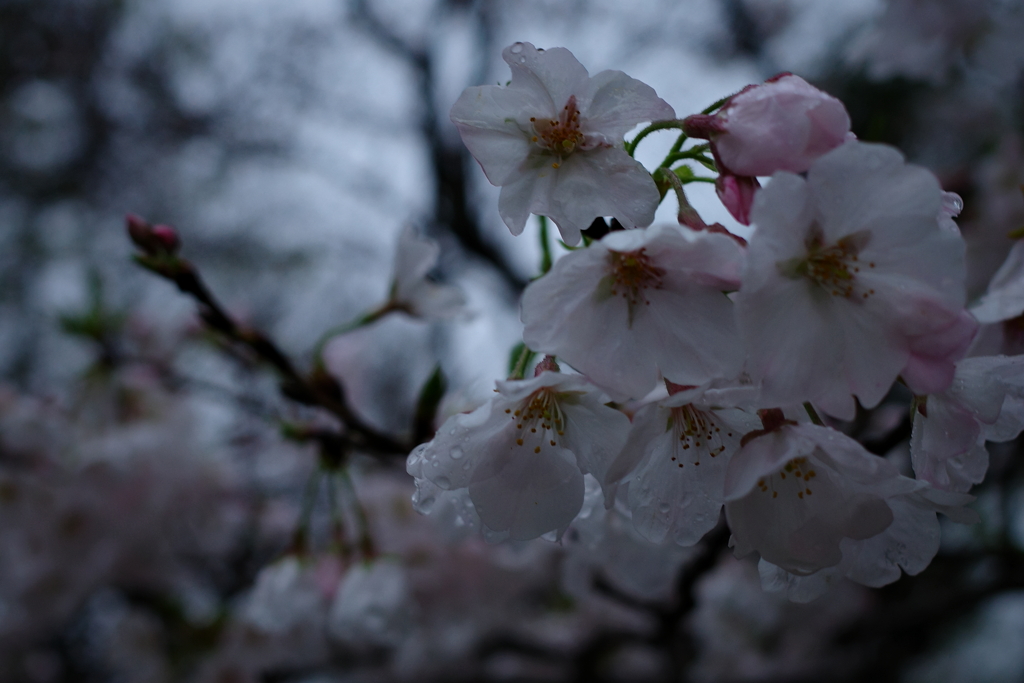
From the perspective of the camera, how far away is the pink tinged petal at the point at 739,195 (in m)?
0.64

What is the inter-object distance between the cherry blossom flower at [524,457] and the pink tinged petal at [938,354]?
29 centimetres

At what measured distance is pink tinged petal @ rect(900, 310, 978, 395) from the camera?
58 cm

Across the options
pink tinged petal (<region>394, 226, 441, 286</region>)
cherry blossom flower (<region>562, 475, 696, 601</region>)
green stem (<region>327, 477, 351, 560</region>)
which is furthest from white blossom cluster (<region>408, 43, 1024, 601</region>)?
green stem (<region>327, 477, 351, 560</region>)

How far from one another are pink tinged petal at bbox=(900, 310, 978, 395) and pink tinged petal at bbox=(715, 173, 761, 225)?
0.64 feet

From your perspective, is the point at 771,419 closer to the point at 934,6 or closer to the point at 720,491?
the point at 720,491

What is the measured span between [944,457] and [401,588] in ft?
3.88

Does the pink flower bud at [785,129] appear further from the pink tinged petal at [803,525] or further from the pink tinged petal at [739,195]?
the pink tinged petal at [803,525]

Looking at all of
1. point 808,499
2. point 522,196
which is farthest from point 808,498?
point 522,196

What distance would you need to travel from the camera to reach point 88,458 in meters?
2.27

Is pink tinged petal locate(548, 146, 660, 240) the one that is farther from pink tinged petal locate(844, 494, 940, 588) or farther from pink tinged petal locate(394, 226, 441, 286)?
pink tinged petal locate(394, 226, 441, 286)

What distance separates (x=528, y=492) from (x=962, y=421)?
466 millimetres

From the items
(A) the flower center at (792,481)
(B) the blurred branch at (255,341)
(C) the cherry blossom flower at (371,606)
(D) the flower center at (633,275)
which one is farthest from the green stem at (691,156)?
(C) the cherry blossom flower at (371,606)

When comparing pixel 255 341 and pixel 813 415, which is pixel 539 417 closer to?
pixel 813 415

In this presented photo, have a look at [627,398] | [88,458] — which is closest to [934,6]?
[627,398]
